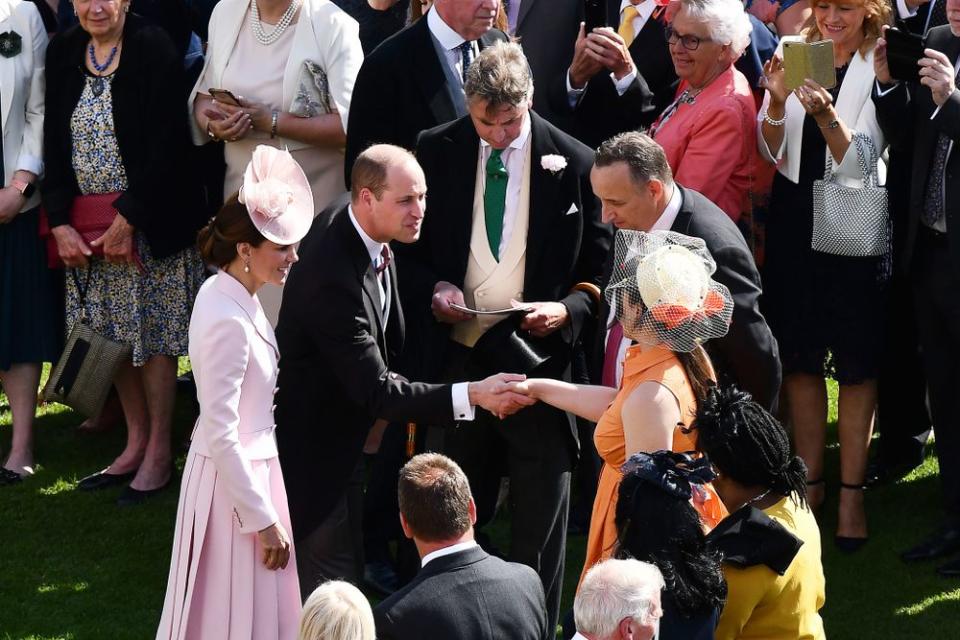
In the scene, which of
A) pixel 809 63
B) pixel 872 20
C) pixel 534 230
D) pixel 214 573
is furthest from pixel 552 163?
pixel 214 573

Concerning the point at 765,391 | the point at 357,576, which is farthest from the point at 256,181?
the point at 765,391

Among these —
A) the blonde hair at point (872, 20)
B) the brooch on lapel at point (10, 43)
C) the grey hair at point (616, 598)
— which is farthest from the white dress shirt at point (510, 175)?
the brooch on lapel at point (10, 43)

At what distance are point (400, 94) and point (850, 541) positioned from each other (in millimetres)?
3001

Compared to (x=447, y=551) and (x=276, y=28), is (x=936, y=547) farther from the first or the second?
(x=276, y=28)

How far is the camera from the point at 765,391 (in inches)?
220

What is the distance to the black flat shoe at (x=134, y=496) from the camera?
25.8 ft

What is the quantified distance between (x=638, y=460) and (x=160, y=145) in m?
4.19

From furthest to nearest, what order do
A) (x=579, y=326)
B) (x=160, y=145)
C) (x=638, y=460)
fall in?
(x=160, y=145), (x=579, y=326), (x=638, y=460)

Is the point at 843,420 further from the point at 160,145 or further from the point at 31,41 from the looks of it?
the point at 31,41

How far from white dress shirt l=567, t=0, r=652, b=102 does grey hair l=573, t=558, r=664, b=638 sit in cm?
366

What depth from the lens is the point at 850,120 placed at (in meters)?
6.95

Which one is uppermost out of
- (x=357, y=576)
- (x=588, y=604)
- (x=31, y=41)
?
(x=31, y=41)

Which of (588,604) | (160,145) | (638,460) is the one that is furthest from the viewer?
(160,145)

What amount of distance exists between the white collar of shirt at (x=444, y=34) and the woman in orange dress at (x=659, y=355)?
7.03 ft
